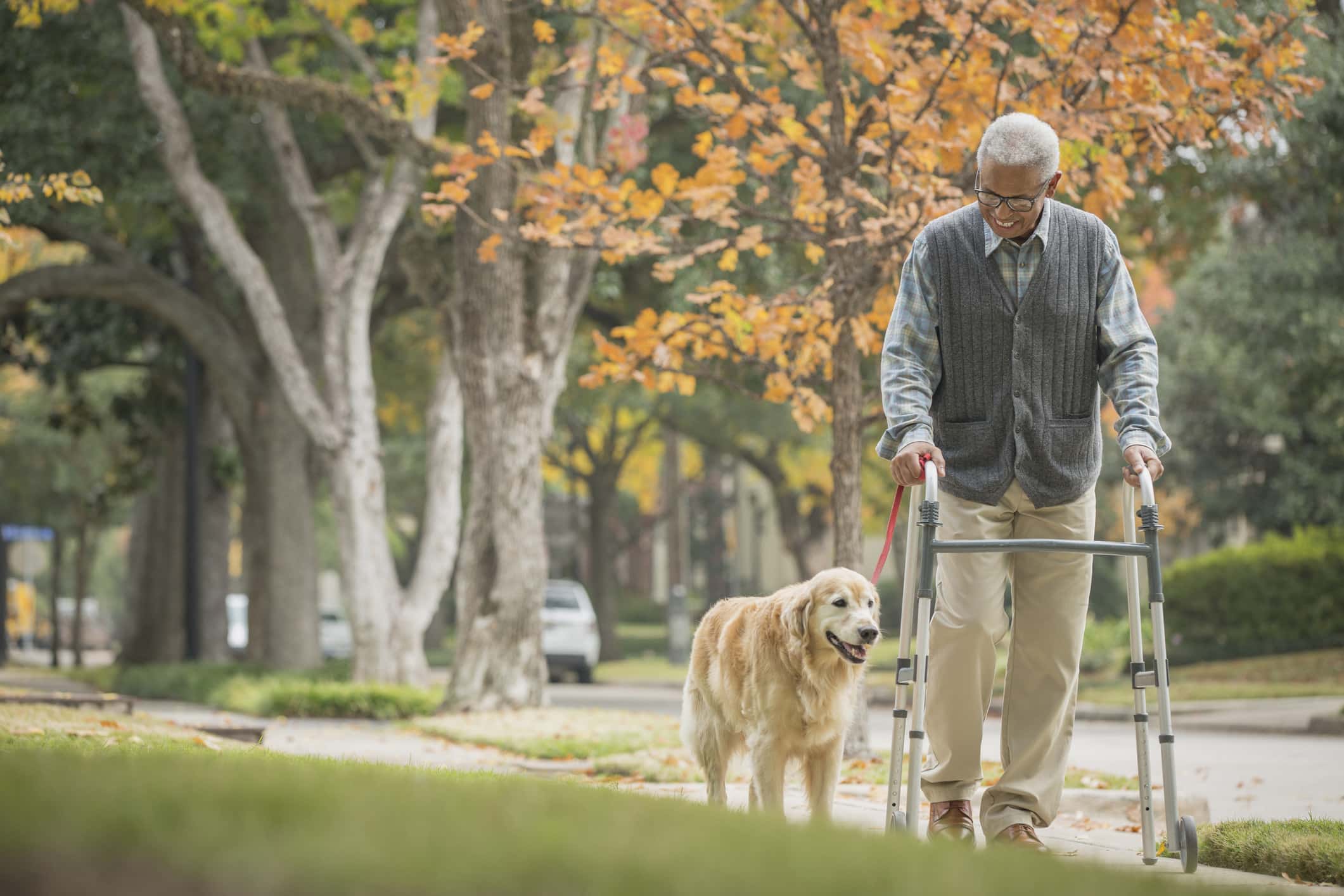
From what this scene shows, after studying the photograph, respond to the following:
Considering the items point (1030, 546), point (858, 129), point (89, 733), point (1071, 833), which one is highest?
point (858, 129)

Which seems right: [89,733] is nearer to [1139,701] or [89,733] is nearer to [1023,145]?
[1139,701]

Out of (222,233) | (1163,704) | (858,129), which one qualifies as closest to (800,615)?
(1163,704)

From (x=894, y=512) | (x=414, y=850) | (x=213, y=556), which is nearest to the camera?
(x=414, y=850)

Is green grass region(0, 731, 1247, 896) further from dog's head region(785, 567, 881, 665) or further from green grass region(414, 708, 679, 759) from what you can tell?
green grass region(414, 708, 679, 759)

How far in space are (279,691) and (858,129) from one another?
8920 mm

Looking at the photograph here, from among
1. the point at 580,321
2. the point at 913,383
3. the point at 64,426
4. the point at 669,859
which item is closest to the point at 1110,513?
the point at 580,321

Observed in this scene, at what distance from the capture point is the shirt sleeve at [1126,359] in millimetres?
5039

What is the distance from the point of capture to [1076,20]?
8.57 metres

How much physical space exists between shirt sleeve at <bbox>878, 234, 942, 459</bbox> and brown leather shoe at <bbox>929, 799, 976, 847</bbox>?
49.1 inches

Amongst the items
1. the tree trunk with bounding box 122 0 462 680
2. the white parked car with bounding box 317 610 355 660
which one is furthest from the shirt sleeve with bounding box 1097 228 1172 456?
the white parked car with bounding box 317 610 355 660

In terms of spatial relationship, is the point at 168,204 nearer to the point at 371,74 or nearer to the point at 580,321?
the point at 371,74

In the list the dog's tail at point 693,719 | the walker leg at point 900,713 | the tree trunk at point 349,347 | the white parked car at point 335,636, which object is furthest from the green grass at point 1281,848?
the white parked car at point 335,636

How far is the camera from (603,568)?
33.8 metres

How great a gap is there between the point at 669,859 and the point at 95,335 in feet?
69.4
